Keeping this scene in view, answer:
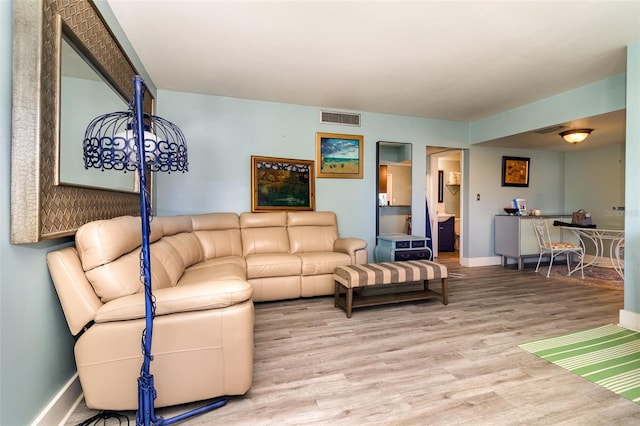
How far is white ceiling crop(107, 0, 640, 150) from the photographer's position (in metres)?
2.11

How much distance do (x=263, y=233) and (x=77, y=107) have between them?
234 centimetres

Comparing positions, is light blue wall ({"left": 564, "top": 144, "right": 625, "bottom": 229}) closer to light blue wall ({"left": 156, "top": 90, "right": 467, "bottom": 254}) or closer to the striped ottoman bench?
light blue wall ({"left": 156, "top": 90, "right": 467, "bottom": 254})

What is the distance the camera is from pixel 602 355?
213cm

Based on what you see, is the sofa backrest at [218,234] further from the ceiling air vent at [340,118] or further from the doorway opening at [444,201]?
the doorway opening at [444,201]

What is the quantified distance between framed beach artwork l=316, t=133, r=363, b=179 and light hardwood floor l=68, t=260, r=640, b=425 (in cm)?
195

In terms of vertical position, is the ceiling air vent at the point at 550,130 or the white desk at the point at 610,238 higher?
the ceiling air vent at the point at 550,130

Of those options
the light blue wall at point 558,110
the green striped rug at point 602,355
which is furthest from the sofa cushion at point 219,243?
the light blue wall at point 558,110

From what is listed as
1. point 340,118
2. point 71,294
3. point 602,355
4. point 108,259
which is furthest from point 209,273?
point 602,355

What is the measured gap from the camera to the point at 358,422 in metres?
1.46

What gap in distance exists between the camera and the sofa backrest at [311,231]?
151 inches

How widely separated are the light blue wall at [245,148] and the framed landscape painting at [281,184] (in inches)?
3.9

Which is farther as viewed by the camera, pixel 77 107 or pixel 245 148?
pixel 245 148

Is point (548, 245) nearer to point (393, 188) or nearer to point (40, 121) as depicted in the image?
point (393, 188)

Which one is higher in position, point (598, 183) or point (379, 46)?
point (379, 46)
